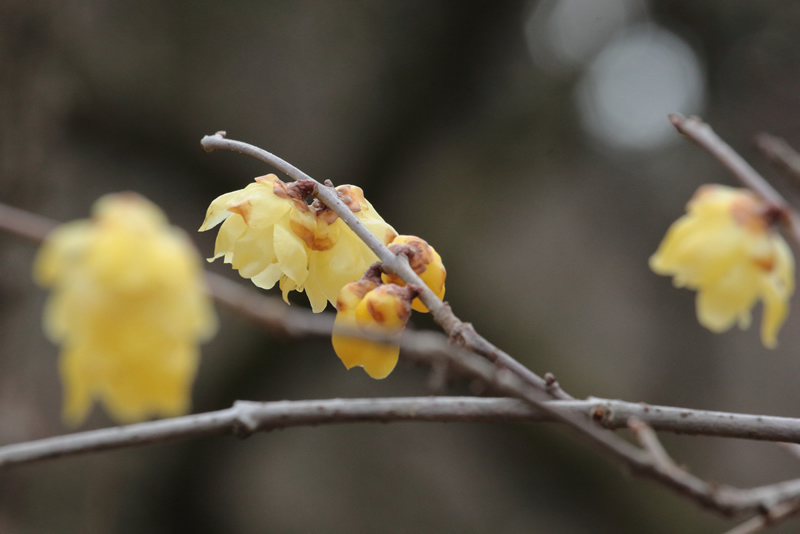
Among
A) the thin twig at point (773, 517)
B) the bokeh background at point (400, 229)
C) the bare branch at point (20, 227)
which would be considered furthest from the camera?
the bokeh background at point (400, 229)

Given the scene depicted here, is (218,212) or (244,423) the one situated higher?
(218,212)

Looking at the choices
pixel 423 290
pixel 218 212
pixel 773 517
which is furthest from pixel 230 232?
pixel 773 517

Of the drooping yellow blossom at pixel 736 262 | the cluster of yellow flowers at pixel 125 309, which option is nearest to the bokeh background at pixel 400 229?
the drooping yellow blossom at pixel 736 262

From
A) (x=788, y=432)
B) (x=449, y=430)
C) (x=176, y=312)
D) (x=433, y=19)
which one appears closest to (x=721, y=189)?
(x=788, y=432)

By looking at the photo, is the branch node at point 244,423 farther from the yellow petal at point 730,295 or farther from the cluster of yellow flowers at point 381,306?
the yellow petal at point 730,295

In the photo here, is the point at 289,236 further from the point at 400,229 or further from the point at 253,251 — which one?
the point at 400,229

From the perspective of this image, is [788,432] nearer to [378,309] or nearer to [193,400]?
[378,309]

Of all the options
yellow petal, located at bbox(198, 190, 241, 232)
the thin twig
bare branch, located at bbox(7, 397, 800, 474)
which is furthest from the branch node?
the thin twig
